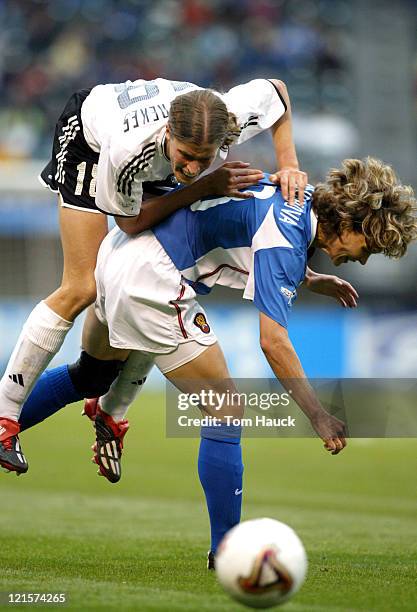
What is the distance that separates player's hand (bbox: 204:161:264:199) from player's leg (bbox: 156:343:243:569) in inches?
28.4

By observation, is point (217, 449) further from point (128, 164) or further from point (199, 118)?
point (199, 118)

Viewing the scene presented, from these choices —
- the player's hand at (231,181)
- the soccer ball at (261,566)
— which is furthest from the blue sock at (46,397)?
the soccer ball at (261,566)

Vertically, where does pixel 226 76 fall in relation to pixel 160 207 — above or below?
below

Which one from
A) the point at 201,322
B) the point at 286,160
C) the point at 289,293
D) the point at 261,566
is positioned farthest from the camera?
the point at 286,160

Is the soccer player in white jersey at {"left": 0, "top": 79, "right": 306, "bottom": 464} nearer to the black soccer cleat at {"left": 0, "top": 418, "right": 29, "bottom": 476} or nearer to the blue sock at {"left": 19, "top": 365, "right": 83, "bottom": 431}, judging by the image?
the black soccer cleat at {"left": 0, "top": 418, "right": 29, "bottom": 476}

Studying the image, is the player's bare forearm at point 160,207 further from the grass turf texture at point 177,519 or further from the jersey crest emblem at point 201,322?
the grass turf texture at point 177,519

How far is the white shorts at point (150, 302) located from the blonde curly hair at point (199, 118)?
71 cm

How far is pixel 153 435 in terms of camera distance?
13.0 m

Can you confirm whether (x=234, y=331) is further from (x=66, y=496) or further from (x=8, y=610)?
(x=8, y=610)

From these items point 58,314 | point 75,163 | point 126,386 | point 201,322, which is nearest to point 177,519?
point 126,386

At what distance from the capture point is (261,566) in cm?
380

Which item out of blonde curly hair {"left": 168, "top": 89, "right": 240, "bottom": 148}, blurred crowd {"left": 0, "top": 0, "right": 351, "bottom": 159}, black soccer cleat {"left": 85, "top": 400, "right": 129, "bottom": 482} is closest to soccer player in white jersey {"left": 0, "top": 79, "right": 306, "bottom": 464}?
blonde curly hair {"left": 168, "top": 89, "right": 240, "bottom": 148}

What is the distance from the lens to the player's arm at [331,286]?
19.1 ft

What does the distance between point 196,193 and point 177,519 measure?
3176 mm
